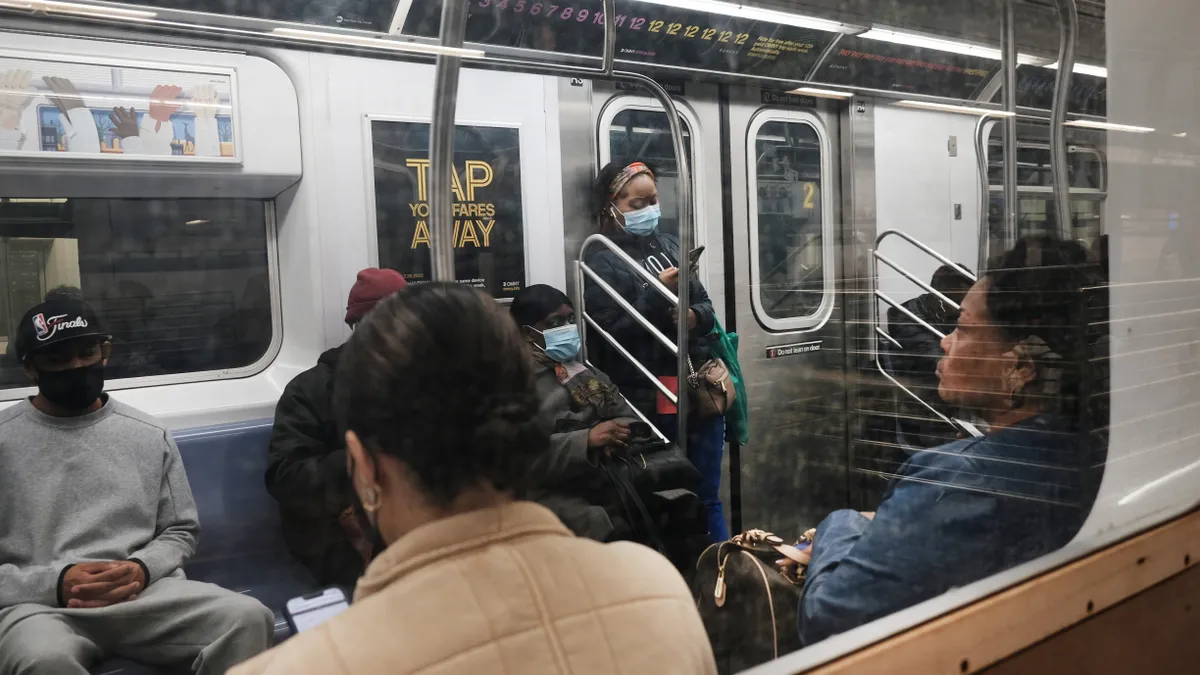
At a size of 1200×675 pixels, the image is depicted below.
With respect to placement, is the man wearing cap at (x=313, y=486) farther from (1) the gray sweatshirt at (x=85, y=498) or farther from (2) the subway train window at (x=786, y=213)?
(2) the subway train window at (x=786, y=213)

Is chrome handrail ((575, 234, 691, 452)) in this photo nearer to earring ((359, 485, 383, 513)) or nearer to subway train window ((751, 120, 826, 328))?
subway train window ((751, 120, 826, 328))

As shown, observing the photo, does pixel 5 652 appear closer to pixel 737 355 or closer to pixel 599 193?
pixel 599 193

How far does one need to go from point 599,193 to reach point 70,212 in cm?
182

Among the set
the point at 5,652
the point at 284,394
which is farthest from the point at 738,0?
the point at 5,652

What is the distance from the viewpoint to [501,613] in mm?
851

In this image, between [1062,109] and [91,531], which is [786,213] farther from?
[91,531]

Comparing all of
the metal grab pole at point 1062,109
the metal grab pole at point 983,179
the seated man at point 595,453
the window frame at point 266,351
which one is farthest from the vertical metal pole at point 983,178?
the window frame at point 266,351

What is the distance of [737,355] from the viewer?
421 centimetres

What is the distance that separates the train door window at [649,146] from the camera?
368 centimetres

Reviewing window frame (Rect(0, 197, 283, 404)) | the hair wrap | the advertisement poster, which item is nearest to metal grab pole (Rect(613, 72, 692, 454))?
the hair wrap

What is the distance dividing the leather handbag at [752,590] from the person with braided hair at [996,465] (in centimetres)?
6

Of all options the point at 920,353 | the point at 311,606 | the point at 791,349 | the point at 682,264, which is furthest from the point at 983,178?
the point at 311,606

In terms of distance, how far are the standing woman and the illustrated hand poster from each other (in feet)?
4.60

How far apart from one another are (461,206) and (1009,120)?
1.73 m
